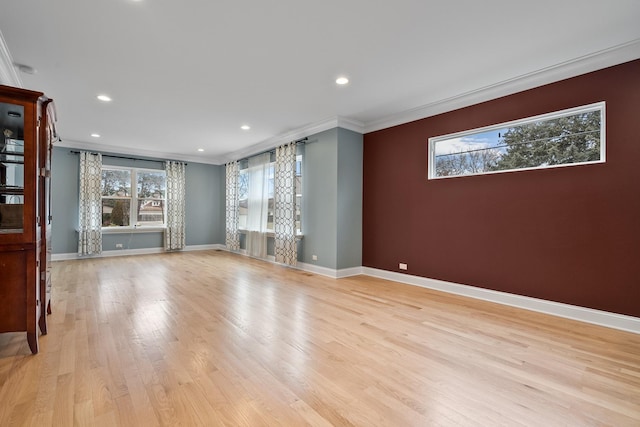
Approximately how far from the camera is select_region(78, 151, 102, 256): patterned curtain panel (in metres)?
6.80

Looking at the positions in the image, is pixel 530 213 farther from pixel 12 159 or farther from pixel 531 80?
pixel 12 159

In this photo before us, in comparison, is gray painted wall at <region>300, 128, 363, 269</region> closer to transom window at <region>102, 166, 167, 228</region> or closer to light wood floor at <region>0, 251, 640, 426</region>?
light wood floor at <region>0, 251, 640, 426</region>

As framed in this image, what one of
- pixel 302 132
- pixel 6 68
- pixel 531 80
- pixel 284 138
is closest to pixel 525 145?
pixel 531 80

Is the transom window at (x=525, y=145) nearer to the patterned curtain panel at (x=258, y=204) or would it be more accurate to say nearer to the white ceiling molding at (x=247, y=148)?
the white ceiling molding at (x=247, y=148)

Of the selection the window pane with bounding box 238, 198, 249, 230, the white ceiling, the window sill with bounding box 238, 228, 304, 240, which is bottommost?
the window sill with bounding box 238, 228, 304, 240

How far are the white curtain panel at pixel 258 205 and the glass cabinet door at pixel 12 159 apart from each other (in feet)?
14.5

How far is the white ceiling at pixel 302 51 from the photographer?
2.40 metres

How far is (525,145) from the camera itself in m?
3.65

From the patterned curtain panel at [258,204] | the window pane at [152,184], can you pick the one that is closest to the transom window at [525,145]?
the patterned curtain panel at [258,204]

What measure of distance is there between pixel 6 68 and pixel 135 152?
4567 mm

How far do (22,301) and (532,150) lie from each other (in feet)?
17.0

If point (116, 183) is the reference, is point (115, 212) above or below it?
below

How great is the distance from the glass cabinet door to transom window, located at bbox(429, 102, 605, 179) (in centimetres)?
460

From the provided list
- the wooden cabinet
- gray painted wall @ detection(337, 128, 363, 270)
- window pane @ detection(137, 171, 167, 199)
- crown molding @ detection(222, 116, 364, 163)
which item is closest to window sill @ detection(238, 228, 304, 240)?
gray painted wall @ detection(337, 128, 363, 270)
